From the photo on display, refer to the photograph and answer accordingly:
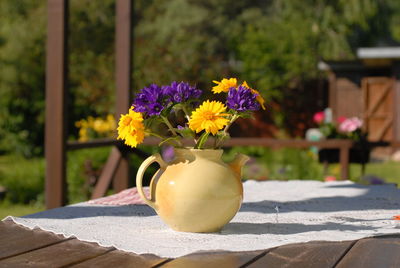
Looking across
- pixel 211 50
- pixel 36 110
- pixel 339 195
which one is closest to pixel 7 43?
pixel 36 110

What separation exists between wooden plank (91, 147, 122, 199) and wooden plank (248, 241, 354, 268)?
103 inches

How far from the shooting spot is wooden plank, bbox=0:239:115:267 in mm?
1472

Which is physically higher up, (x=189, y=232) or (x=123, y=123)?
(x=123, y=123)

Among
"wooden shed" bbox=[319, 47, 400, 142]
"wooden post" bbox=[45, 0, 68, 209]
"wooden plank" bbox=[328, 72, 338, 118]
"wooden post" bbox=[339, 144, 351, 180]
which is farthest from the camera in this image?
"wooden plank" bbox=[328, 72, 338, 118]

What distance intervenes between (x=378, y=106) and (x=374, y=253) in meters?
13.0

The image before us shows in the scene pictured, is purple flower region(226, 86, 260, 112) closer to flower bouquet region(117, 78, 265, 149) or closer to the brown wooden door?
flower bouquet region(117, 78, 265, 149)

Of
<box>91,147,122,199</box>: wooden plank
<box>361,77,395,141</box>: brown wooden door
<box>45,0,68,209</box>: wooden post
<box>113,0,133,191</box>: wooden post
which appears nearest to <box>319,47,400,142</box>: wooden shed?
<box>361,77,395,141</box>: brown wooden door

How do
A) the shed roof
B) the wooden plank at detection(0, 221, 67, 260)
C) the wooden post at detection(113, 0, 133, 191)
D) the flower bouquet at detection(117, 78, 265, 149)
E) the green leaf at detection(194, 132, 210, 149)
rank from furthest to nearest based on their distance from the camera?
the shed roof → the wooden post at detection(113, 0, 133, 191) → the green leaf at detection(194, 132, 210, 149) → the flower bouquet at detection(117, 78, 265, 149) → the wooden plank at detection(0, 221, 67, 260)

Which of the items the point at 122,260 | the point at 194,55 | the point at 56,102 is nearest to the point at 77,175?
the point at 56,102

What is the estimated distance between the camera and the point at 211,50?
19344 millimetres

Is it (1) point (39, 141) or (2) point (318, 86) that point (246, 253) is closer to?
(1) point (39, 141)

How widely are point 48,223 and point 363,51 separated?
11569mm

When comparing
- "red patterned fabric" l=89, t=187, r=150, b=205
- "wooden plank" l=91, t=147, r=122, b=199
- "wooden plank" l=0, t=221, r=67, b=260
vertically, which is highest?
"wooden plank" l=0, t=221, r=67, b=260

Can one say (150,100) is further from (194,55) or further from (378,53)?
(194,55)
